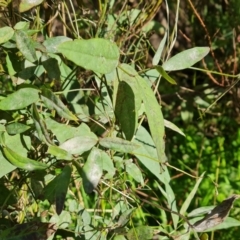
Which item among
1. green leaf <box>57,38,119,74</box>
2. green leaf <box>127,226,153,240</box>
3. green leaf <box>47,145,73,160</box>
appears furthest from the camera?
green leaf <box>127,226,153,240</box>

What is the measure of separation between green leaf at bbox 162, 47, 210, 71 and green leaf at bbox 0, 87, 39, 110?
225 millimetres

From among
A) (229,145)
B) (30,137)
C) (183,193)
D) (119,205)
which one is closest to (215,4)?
(229,145)

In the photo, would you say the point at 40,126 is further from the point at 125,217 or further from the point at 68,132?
the point at 125,217

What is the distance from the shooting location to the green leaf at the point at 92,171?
887 mm

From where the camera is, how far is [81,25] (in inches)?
56.6

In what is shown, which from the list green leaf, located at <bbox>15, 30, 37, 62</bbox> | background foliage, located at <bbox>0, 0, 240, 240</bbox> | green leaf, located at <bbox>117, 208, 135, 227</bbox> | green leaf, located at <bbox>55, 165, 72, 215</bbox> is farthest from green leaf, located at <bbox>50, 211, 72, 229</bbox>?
green leaf, located at <bbox>15, 30, 37, 62</bbox>

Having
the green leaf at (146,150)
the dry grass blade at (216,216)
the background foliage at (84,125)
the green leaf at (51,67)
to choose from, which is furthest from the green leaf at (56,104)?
the dry grass blade at (216,216)

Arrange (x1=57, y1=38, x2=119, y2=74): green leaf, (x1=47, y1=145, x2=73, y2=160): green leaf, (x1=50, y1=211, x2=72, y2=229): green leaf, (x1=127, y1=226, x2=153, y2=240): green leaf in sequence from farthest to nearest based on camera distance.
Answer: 1. (x1=50, y1=211, x2=72, y2=229): green leaf
2. (x1=127, y1=226, x2=153, y2=240): green leaf
3. (x1=47, y1=145, x2=73, y2=160): green leaf
4. (x1=57, y1=38, x2=119, y2=74): green leaf

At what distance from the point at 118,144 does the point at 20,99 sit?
7.2 inches

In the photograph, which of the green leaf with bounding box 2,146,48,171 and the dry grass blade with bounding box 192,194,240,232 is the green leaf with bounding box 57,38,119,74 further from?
the dry grass blade with bounding box 192,194,240,232

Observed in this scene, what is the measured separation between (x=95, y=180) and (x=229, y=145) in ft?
3.63

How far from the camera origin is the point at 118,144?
912mm

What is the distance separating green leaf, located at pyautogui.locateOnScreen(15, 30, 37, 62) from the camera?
0.94 metres

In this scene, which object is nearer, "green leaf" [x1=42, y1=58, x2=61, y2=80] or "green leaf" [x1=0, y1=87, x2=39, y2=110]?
"green leaf" [x1=0, y1=87, x2=39, y2=110]
